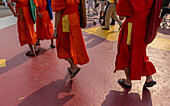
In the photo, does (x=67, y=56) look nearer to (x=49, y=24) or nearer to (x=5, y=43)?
(x=49, y=24)

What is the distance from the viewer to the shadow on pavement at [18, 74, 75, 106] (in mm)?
2018

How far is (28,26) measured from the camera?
3.32m

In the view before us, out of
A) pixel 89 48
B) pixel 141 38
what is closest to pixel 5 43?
pixel 89 48

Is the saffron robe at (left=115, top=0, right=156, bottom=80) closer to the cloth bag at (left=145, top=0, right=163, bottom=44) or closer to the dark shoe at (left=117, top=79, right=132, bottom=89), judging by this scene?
the cloth bag at (left=145, top=0, right=163, bottom=44)

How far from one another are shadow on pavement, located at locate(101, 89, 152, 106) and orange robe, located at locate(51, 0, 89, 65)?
778 mm

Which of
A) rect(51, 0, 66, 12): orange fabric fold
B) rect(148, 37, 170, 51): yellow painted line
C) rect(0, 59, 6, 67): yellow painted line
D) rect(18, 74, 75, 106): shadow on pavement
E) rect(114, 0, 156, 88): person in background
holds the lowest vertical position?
rect(18, 74, 75, 106): shadow on pavement

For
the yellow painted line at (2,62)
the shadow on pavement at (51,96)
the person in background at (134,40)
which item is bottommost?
the shadow on pavement at (51,96)

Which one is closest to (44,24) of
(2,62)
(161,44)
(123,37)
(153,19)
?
(2,62)

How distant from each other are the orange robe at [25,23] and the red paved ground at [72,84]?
0.53m

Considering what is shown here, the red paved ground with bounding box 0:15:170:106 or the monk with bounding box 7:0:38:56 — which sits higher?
the monk with bounding box 7:0:38:56

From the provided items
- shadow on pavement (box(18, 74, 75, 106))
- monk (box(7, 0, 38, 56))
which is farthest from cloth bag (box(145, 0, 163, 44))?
monk (box(7, 0, 38, 56))

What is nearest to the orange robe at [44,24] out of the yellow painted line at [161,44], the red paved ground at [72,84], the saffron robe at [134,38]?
the red paved ground at [72,84]

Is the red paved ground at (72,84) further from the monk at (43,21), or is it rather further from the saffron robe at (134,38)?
the monk at (43,21)

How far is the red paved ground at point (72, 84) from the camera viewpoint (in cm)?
206
